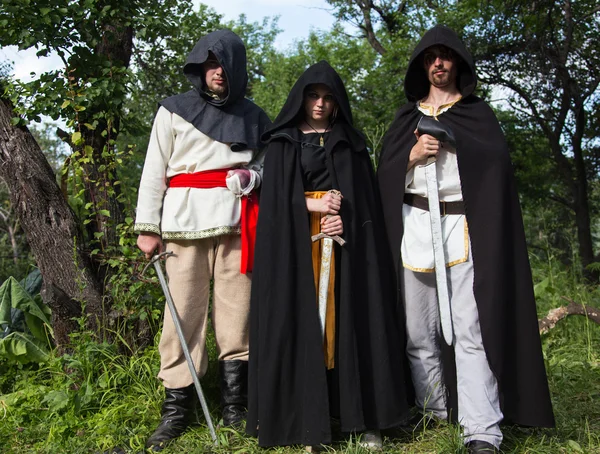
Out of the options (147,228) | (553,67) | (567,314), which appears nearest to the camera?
(147,228)

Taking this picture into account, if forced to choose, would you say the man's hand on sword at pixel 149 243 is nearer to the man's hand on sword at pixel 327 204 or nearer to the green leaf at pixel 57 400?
the man's hand on sword at pixel 327 204

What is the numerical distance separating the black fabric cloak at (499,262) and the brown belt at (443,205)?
77 millimetres

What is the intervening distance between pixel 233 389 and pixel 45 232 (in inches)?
67.3

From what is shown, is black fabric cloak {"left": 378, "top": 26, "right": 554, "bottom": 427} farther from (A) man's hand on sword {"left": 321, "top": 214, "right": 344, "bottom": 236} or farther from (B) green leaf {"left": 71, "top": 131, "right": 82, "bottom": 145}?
(B) green leaf {"left": 71, "top": 131, "right": 82, "bottom": 145}

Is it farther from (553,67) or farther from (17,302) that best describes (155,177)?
(553,67)

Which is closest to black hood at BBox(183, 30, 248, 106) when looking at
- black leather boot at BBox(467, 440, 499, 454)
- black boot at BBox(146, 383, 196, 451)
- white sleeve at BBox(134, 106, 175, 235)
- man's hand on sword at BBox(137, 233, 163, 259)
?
white sleeve at BBox(134, 106, 175, 235)

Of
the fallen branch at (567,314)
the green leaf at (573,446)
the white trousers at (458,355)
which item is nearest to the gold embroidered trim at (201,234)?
the white trousers at (458,355)

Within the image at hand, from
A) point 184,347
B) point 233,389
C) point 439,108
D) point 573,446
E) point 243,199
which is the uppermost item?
point 439,108

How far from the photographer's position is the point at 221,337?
3604 millimetres

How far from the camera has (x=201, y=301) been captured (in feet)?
11.7

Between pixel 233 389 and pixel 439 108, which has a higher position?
pixel 439 108

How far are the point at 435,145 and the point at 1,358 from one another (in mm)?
3171

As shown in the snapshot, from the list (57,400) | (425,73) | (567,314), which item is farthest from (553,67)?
(57,400)

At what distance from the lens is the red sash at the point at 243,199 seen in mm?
3465
